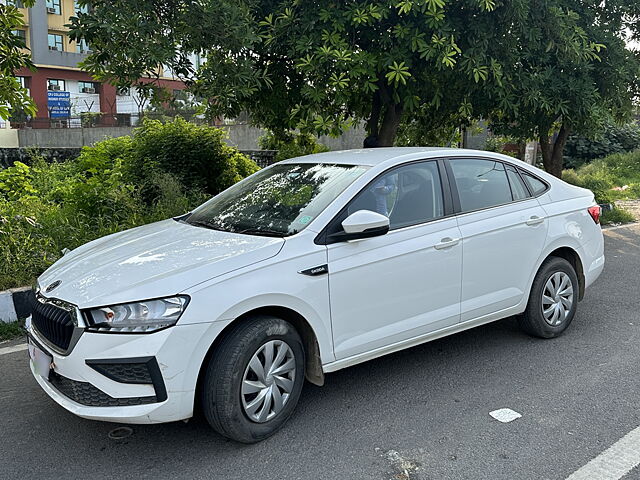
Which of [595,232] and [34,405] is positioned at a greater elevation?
[595,232]

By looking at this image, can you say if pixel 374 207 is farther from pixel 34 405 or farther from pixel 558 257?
pixel 34 405

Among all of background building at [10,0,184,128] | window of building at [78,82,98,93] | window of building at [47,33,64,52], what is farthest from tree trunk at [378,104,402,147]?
window of building at [78,82,98,93]

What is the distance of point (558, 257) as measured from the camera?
5.09m

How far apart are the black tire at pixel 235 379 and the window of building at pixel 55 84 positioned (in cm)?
4861

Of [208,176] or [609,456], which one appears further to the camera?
[208,176]

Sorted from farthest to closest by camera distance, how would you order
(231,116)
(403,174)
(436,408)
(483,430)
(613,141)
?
(613,141) < (231,116) < (403,174) < (436,408) < (483,430)

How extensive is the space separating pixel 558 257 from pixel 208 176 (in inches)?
223

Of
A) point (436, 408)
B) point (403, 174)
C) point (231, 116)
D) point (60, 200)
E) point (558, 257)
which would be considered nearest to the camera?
point (436, 408)

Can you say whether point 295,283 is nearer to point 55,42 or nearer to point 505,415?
point 505,415

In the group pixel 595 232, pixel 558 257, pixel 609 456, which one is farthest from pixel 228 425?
pixel 595 232

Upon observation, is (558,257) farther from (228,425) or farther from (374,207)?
(228,425)

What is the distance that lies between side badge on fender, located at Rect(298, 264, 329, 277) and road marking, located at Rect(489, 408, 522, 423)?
1.35 meters

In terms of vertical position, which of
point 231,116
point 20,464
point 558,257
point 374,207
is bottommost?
point 20,464

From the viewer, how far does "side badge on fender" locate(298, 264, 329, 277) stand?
3568mm
